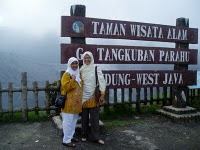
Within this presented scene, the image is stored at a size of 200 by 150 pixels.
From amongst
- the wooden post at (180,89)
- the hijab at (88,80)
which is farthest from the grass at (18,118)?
the wooden post at (180,89)

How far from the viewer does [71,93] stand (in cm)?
528

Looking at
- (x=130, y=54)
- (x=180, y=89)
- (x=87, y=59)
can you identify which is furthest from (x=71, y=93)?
(x=180, y=89)

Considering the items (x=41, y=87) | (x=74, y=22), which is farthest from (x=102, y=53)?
(x=41, y=87)

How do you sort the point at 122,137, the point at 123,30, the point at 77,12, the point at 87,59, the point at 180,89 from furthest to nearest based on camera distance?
1. the point at 180,89
2. the point at 123,30
3. the point at 77,12
4. the point at 122,137
5. the point at 87,59

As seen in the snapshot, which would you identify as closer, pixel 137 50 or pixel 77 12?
pixel 77 12

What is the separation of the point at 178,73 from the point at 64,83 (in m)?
4.23

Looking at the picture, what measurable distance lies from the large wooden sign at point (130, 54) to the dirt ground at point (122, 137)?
1.74 meters

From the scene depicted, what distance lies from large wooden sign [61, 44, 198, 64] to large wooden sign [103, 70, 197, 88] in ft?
1.01

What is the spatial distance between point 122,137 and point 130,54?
2.31m

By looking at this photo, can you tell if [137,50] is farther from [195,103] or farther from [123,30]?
[195,103]

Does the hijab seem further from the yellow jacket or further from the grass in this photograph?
the grass

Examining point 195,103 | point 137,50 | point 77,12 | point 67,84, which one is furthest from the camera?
point 195,103

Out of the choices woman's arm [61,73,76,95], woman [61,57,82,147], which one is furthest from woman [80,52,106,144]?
woman's arm [61,73,76,95]

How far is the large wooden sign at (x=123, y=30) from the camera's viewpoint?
6.41 metres
